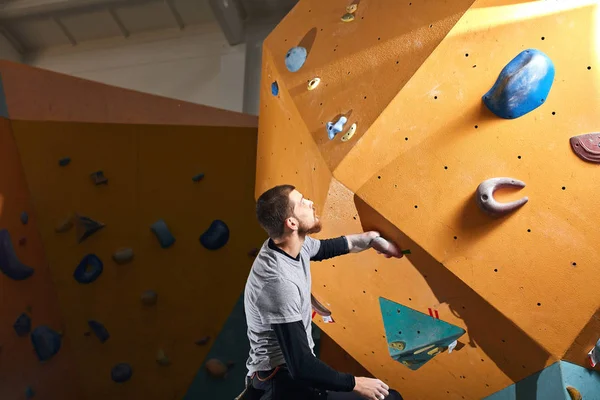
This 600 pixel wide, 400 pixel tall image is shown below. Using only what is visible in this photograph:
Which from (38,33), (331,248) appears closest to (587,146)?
(331,248)

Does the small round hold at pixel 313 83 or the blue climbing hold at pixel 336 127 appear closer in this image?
the blue climbing hold at pixel 336 127

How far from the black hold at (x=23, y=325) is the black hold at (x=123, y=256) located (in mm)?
566

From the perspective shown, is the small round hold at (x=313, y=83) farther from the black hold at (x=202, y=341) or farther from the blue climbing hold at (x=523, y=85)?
the black hold at (x=202, y=341)

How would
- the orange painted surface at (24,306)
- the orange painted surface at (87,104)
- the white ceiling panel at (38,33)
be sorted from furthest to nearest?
the white ceiling panel at (38,33) < the orange painted surface at (87,104) < the orange painted surface at (24,306)

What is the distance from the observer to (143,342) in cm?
309

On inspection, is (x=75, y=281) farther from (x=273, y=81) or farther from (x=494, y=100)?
(x=494, y=100)

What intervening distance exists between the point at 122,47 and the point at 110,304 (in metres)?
3.61

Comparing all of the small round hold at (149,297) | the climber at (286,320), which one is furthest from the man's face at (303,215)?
the small round hold at (149,297)

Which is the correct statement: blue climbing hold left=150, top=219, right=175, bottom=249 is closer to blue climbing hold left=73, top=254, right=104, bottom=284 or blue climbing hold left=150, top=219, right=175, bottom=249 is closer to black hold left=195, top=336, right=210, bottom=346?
blue climbing hold left=73, top=254, right=104, bottom=284

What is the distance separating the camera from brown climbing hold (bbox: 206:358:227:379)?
3.00m

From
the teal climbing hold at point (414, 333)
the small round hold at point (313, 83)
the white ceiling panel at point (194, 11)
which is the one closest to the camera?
the teal climbing hold at point (414, 333)

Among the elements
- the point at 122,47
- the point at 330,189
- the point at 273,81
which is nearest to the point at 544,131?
the point at 330,189

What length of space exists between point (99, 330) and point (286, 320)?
2.18 m

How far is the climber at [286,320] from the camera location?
1308 millimetres
